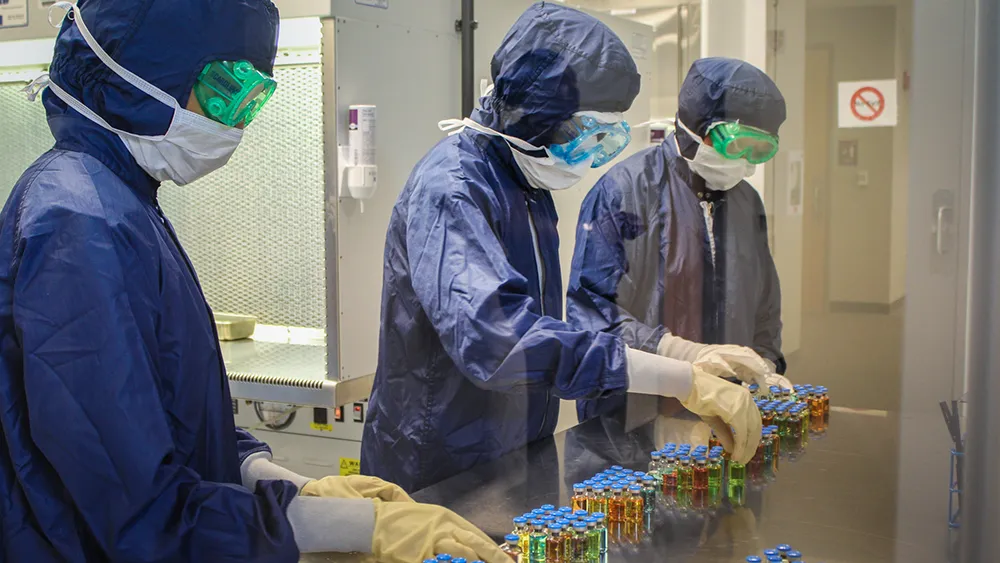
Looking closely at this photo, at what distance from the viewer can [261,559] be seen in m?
1.09

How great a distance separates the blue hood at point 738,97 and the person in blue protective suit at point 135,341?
104 cm

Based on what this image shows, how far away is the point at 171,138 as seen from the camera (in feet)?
4.06

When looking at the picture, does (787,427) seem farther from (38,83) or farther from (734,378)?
(38,83)

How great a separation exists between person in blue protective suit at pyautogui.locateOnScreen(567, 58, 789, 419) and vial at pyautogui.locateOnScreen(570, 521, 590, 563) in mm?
799

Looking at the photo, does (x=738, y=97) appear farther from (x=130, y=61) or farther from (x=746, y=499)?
(x=130, y=61)

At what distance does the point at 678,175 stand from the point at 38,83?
1.33 meters

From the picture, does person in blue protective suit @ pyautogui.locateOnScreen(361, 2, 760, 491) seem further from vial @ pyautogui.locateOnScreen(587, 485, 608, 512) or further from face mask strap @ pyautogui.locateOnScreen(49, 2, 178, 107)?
face mask strap @ pyautogui.locateOnScreen(49, 2, 178, 107)

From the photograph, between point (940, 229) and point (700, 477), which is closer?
point (940, 229)

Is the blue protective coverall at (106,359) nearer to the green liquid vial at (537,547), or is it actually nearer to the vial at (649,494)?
the green liquid vial at (537,547)

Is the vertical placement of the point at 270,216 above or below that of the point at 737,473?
above

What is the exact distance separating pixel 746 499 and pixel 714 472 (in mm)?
76

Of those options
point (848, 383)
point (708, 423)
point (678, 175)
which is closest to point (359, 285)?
point (678, 175)

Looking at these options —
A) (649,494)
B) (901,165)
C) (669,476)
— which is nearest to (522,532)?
(649,494)

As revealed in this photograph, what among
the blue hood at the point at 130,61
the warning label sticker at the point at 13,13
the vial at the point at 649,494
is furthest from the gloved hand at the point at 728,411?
the warning label sticker at the point at 13,13
